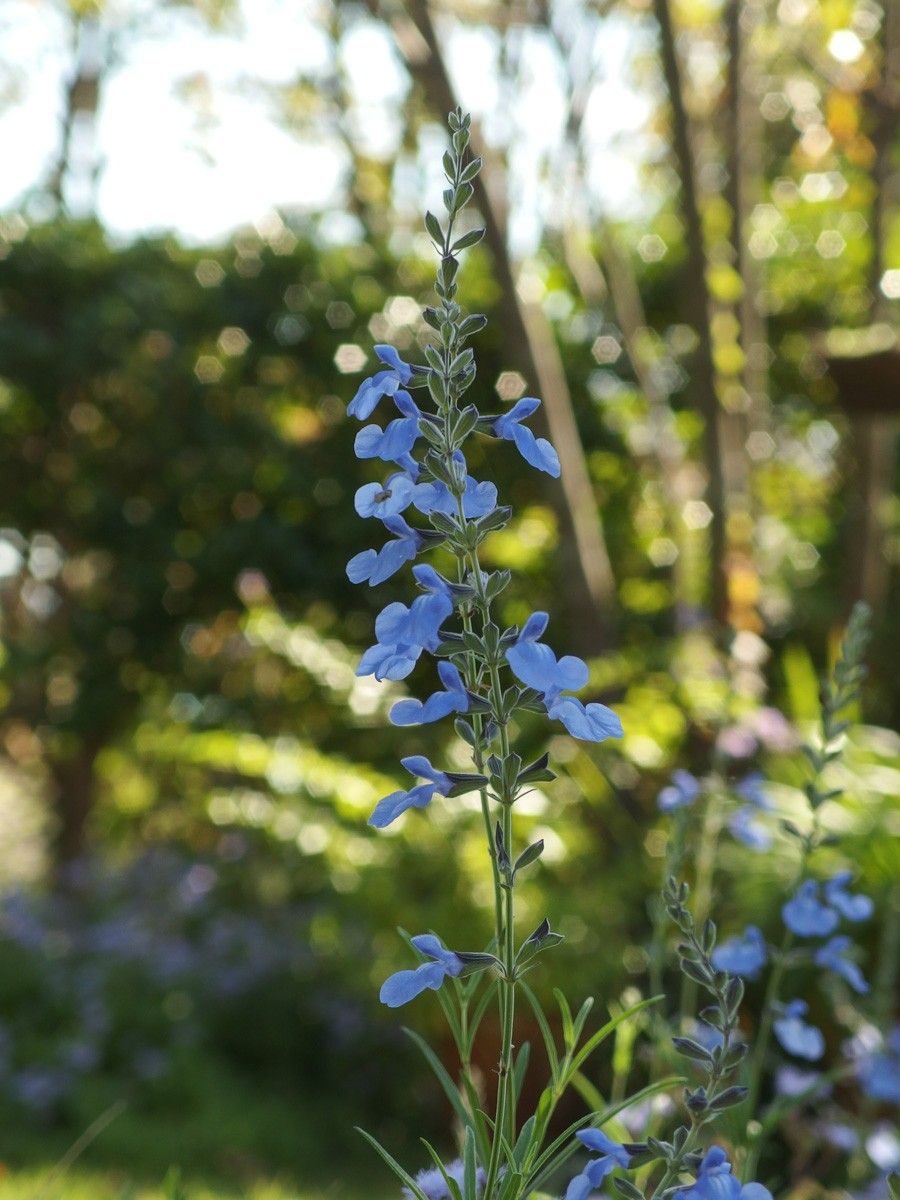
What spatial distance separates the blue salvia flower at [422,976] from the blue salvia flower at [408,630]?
0.70 ft

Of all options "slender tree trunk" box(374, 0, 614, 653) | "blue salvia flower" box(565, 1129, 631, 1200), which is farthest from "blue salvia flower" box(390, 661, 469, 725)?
"slender tree trunk" box(374, 0, 614, 653)

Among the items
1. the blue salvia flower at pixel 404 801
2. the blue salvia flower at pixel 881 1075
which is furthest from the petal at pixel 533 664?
the blue salvia flower at pixel 881 1075

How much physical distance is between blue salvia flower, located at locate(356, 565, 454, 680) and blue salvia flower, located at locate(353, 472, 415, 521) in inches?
2.2

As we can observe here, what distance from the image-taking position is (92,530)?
7.39 metres

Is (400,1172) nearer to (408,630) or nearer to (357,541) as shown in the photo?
(408,630)

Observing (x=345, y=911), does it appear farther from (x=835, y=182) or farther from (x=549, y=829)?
(x=835, y=182)

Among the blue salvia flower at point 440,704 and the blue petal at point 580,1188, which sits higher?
the blue salvia flower at point 440,704

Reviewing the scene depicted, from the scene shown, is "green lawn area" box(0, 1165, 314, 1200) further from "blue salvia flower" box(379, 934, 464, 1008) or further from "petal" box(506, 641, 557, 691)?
"petal" box(506, 641, 557, 691)

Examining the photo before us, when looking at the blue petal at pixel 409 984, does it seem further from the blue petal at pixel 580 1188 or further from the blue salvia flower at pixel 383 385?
the blue salvia flower at pixel 383 385

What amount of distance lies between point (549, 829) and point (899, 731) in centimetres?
455

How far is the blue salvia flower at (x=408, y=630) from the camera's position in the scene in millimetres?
1015

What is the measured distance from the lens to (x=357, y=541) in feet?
23.6

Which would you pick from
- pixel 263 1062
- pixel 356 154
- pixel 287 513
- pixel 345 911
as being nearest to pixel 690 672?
pixel 345 911

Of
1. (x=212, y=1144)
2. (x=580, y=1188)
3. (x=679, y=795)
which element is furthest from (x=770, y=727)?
(x=580, y=1188)
